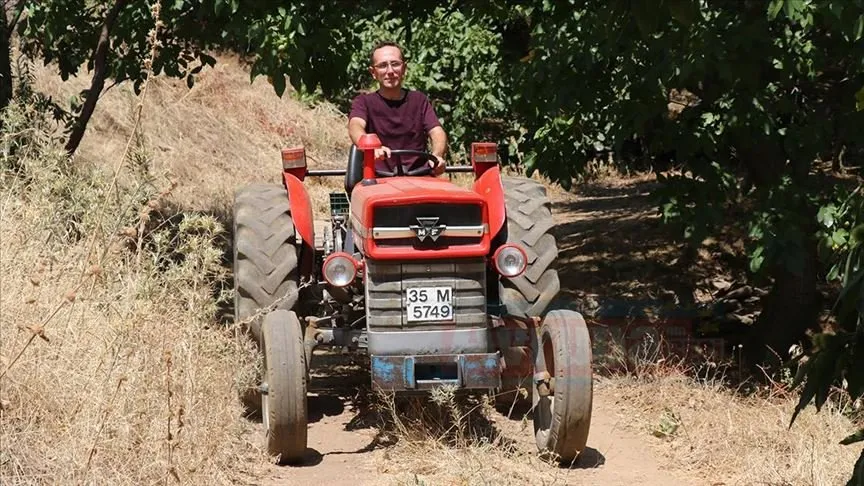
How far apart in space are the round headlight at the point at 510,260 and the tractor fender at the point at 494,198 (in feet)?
0.49

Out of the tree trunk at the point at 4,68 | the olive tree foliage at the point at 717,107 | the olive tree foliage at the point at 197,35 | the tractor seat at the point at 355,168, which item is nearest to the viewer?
the tractor seat at the point at 355,168

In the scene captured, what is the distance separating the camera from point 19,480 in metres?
4.71

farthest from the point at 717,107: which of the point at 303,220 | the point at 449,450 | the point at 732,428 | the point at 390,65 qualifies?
the point at 449,450

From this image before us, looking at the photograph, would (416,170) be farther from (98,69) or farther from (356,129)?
(98,69)

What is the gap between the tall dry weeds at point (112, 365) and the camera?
196 inches

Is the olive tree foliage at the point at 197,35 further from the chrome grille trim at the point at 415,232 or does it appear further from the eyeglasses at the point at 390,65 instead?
the chrome grille trim at the point at 415,232

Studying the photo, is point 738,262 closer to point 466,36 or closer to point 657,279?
point 657,279

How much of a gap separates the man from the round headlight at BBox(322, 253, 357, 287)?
91cm

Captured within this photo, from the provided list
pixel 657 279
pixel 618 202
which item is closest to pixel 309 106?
pixel 618 202

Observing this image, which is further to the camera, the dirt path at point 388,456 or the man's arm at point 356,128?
the man's arm at point 356,128

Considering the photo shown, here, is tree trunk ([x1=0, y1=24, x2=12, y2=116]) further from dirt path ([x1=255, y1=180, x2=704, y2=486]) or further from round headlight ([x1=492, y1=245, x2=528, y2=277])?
round headlight ([x1=492, y1=245, x2=528, y2=277])

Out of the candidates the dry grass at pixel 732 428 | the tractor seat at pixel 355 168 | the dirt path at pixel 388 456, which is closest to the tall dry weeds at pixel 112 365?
the dirt path at pixel 388 456

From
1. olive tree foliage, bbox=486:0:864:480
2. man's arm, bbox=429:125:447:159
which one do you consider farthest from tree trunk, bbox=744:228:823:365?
man's arm, bbox=429:125:447:159

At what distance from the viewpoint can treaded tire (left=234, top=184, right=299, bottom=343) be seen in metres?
6.67
